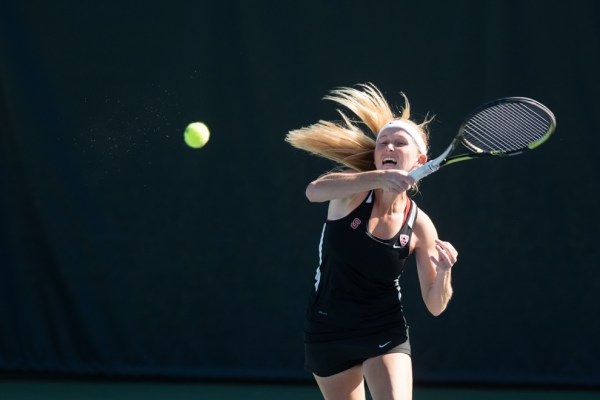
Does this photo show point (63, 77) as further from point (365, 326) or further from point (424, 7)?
point (365, 326)

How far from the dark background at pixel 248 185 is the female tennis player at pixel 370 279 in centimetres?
157

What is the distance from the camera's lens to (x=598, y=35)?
14.9ft

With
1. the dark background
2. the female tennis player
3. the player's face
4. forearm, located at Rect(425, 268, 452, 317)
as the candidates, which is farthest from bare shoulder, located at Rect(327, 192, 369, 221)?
the dark background

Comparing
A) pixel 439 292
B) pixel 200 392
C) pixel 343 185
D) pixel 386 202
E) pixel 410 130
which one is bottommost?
pixel 200 392

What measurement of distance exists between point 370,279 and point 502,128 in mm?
668

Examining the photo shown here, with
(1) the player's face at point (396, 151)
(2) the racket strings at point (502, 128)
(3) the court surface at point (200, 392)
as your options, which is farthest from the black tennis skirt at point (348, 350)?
(3) the court surface at point (200, 392)

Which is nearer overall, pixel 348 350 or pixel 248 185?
pixel 348 350

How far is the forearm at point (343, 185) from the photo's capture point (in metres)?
2.72

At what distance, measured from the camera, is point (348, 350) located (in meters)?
2.95

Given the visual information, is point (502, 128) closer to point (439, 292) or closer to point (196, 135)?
point (439, 292)

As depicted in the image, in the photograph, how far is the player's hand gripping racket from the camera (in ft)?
9.77

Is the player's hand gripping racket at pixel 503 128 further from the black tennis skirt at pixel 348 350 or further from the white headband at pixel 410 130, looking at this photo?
the black tennis skirt at pixel 348 350

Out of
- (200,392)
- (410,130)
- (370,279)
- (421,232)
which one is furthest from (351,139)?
(200,392)

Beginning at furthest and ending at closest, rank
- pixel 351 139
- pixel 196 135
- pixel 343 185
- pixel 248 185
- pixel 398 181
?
pixel 248 185 → pixel 196 135 → pixel 351 139 → pixel 343 185 → pixel 398 181
